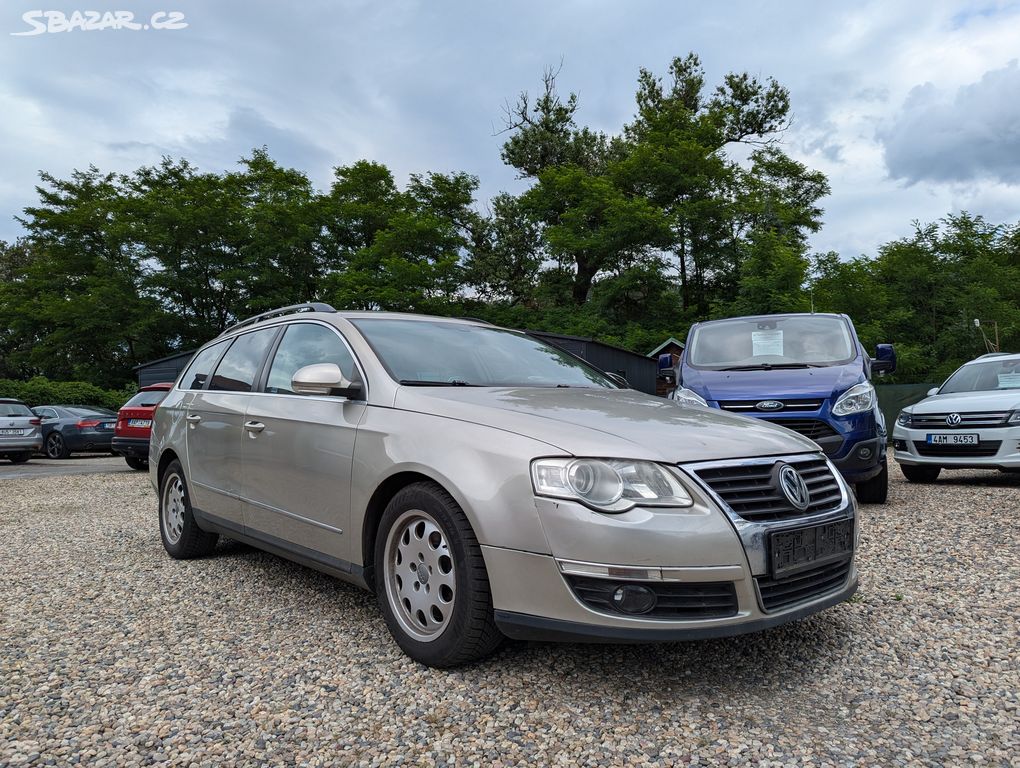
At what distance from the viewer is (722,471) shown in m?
2.53

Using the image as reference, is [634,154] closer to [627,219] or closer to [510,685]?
[627,219]

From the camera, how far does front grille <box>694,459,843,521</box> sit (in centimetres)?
249

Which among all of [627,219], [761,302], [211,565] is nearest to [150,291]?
[627,219]

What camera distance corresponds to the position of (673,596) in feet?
7.90

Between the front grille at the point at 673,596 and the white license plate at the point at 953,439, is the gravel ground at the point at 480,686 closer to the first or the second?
the front grille at the point at 673,596

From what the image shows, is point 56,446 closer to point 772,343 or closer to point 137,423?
point 137,423

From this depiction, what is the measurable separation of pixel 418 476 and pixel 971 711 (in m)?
2.15

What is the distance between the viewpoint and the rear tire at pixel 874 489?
6.62m

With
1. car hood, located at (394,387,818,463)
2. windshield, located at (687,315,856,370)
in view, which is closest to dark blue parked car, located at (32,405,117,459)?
windshield, located at (687,315,856,370)

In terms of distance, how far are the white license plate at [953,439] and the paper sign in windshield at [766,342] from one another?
87.4 inches

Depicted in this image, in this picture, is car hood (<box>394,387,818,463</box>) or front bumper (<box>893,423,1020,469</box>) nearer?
car hood (<box>394,387,818,463</box>)

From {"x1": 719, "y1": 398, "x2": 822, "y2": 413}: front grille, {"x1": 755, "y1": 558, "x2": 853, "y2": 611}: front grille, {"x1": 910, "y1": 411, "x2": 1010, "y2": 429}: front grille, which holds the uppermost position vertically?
{"x1": 719, "y1": 398, "x2": 822, "y2": 413}: front grille

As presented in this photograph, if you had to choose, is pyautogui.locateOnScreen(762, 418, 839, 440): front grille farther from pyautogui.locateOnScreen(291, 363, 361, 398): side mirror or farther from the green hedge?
the green hedge

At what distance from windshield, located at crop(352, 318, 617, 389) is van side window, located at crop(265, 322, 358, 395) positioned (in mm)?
156
